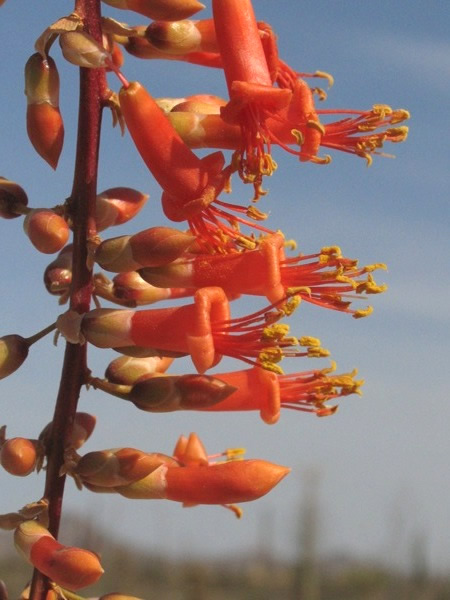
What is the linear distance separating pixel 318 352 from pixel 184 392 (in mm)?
291

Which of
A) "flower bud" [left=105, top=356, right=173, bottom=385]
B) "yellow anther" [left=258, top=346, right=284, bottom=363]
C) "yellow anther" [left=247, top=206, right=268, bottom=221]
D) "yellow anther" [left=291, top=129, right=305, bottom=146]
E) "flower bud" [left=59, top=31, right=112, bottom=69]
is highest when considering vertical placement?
"flower bud" [left=59, top=31, right=112, bottom=69]

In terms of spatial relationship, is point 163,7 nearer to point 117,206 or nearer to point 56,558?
point 117,206

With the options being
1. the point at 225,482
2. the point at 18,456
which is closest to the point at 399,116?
the point at 225,482

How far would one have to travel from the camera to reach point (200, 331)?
195cm

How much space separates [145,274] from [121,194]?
23 cm

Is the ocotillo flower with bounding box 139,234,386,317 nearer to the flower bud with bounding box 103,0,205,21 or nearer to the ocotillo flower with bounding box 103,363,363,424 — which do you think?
the ocotillo flower with bounding box 103,363,363,424

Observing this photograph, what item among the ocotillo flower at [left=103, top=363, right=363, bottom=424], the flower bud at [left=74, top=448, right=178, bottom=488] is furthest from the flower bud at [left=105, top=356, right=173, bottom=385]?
the flower bud at [left=74, top=448, right=178, bottom=488]

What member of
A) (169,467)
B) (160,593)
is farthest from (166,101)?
(160,593)

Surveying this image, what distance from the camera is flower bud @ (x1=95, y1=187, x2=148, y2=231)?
6.91ft

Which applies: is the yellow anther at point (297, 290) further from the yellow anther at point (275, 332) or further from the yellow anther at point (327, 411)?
the yellow anther at point (327, 411)

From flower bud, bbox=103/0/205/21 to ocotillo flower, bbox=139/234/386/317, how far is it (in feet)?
1.63

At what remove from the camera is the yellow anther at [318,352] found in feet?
6.69

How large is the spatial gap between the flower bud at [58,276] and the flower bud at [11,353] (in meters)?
0.14

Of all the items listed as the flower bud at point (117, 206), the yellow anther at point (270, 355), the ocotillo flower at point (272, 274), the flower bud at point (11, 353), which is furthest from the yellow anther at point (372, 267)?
the flower bud at point (11, 353)
